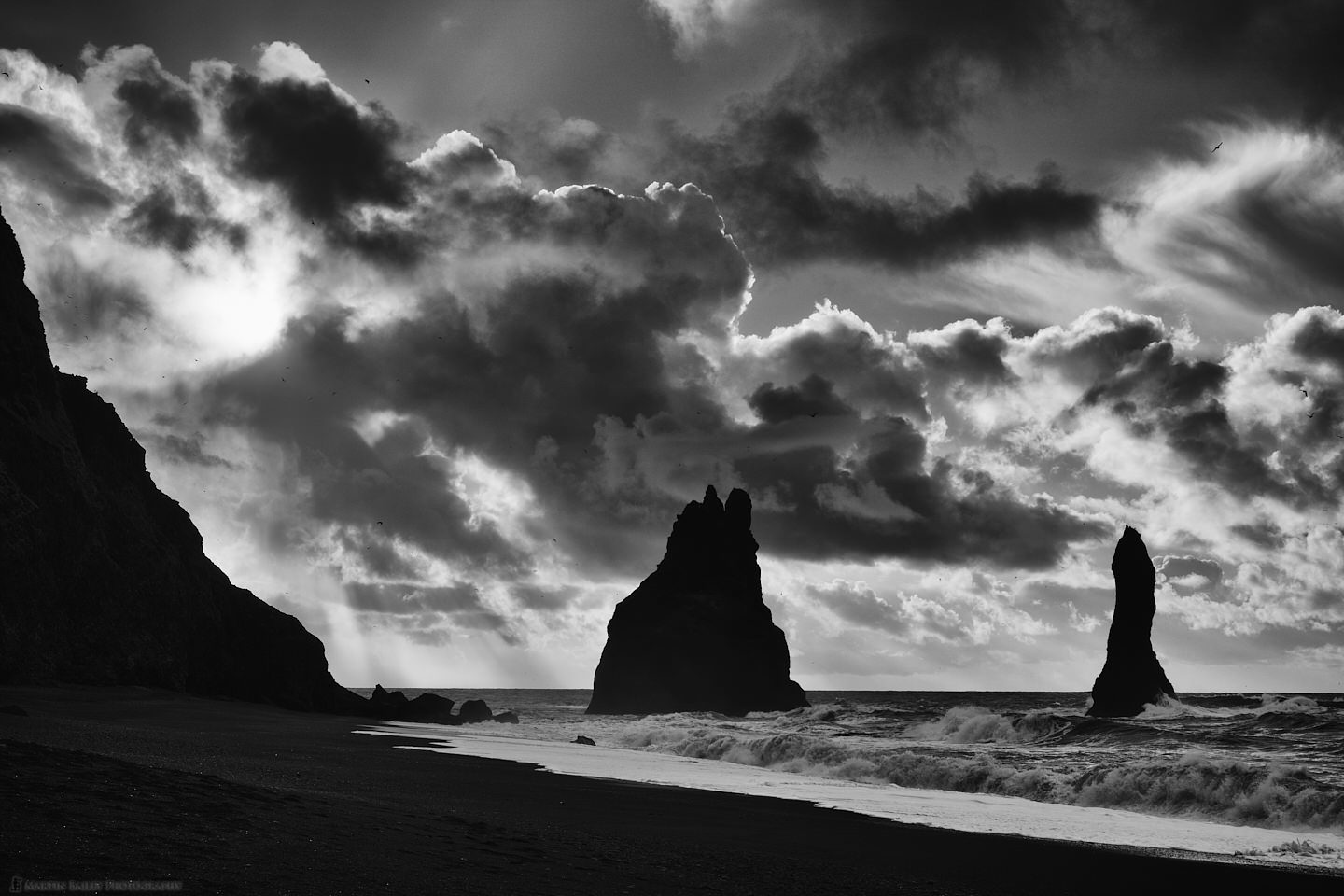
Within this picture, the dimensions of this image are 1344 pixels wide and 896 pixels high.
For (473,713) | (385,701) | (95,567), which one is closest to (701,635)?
(473,713)

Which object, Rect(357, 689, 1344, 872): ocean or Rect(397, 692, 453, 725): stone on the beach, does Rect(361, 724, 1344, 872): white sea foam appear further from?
Rect(397, 692, 453, 725): stone on the beach

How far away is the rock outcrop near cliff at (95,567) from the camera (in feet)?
103

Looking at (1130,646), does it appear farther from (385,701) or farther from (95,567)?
(95,567)

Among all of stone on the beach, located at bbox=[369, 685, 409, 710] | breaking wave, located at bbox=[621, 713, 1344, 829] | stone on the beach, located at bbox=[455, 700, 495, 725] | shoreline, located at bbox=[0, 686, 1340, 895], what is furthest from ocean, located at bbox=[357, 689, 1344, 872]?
stone on the beach, located at bbox=[455, 700, 495, 725]

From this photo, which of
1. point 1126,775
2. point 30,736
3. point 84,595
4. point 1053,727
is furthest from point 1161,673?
point 30,736

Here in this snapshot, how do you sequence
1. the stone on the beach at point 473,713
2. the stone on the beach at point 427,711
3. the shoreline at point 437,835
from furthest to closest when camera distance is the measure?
the stone on the beach at point 473,713, the stone on the beach at point 427,711, the shoreline at point 437,835

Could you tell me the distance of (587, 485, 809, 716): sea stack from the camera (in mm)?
107500

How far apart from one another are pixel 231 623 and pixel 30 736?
37.2 metres

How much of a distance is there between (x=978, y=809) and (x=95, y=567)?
109 ft

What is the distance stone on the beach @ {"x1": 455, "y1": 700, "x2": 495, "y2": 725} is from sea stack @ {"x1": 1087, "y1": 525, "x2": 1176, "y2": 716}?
5390cm

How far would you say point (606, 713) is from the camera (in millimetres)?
109250

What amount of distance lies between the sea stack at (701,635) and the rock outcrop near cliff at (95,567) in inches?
2471

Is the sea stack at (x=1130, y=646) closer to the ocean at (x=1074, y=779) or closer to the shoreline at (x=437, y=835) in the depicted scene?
the ocean at (x=1074, y=779)

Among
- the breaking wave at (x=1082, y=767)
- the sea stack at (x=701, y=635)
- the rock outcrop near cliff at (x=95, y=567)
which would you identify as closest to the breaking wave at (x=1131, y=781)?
the breaking wave at (x=1082, y=767)
